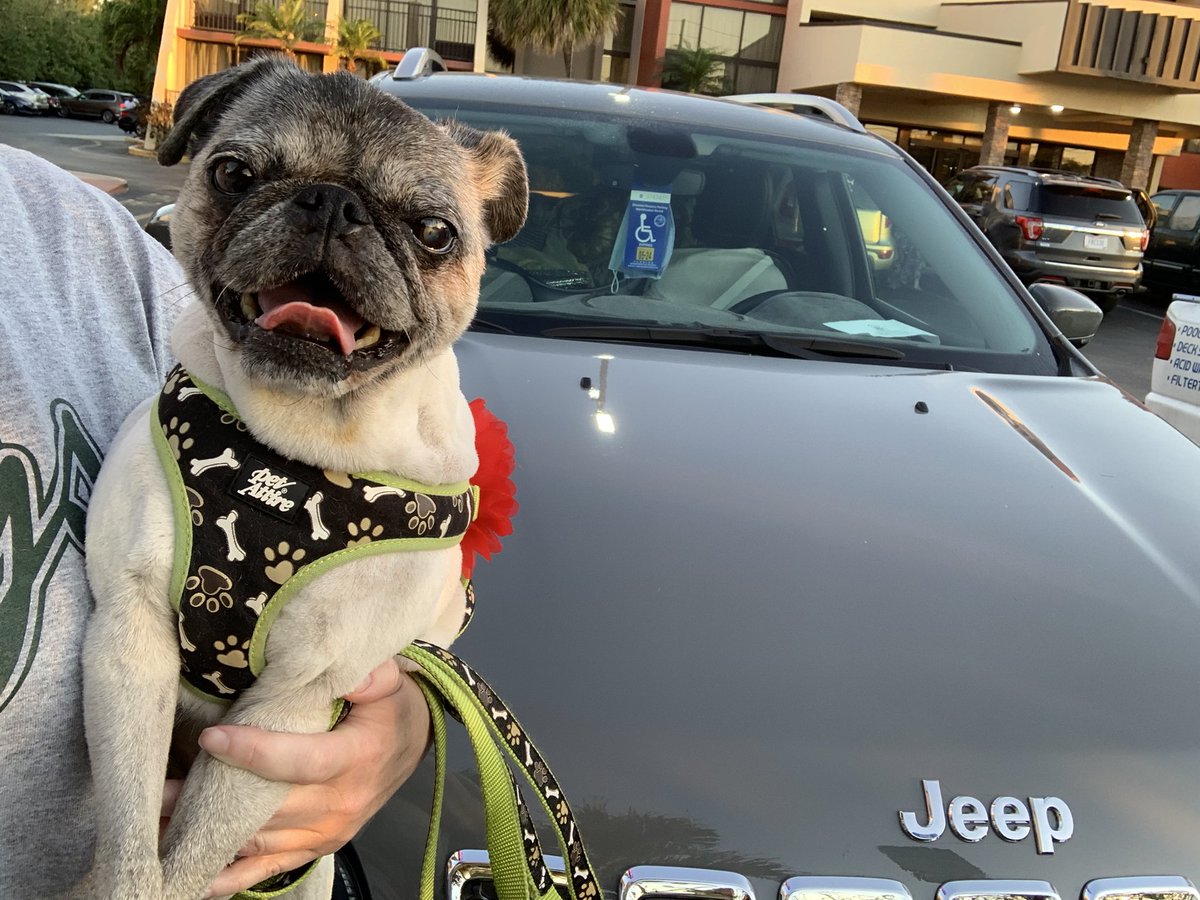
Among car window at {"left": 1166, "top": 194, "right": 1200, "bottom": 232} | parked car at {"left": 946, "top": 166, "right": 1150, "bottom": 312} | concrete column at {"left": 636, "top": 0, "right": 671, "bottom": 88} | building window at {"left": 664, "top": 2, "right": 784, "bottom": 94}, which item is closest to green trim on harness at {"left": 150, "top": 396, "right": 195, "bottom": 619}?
parked car at {"left": 946, "top": 166, "right": 1150, "bottom": 312}

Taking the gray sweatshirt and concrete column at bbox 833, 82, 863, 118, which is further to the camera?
concrete column at bbox 833, 82, 863, 118

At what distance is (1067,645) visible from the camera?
1.80 m

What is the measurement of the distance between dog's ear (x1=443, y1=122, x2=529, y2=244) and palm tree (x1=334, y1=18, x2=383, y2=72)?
32834 mm

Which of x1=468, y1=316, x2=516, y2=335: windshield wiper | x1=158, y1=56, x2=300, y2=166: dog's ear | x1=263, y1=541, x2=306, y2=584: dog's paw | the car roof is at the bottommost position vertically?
x1=263, y1=541, x2=306, y2=584: dog's paw

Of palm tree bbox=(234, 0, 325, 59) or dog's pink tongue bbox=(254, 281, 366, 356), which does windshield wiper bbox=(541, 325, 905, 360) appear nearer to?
dog's pink tongue bbox=(254, 281, 366, 356)

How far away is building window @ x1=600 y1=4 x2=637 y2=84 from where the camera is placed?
37.8m

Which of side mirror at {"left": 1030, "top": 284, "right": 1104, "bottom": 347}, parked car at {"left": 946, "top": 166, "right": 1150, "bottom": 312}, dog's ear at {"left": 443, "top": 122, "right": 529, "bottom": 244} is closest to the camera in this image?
dog's ear at {"left": 443, "top": 122, "right": 529, "bottom": 244}

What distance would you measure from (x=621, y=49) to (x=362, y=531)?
1581 inches

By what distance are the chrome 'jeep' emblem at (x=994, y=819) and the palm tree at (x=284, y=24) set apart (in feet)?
108

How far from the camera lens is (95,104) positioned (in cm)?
5344

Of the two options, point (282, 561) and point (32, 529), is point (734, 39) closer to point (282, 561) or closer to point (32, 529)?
point (282, 561)

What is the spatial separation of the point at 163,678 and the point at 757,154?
9.41ft

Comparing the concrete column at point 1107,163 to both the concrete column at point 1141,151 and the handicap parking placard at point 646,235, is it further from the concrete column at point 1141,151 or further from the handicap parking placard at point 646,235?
the handicap parking placard at point 646,235

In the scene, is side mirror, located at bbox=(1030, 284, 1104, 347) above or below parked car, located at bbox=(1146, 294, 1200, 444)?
above
